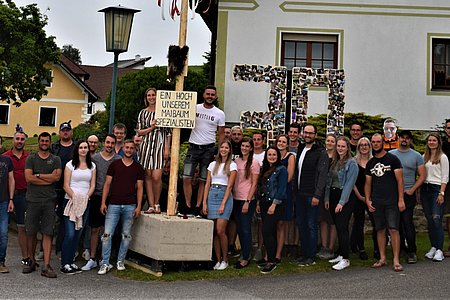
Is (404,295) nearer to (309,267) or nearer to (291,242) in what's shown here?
(309,267)

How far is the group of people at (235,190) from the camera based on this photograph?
8.38 m

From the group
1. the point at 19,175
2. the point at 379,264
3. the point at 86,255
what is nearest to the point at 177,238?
the point at 86,255

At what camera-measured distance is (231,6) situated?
631 inches

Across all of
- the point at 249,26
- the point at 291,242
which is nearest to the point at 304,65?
the point at 249,26

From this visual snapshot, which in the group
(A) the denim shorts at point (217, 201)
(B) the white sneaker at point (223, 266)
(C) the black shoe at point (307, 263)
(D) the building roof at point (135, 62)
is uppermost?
(D) the building roof at point (135, 62)

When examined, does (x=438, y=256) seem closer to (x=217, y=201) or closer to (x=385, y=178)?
(x=385, y=178)

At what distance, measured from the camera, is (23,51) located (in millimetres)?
33688

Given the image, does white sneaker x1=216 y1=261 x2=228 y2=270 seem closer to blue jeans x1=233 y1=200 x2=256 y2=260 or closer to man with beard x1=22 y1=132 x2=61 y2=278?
blue jeans x1=233 y1=200 x2=256 y2=260

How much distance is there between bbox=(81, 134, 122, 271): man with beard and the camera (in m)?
8.67

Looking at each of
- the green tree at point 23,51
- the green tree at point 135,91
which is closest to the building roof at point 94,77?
the green tree at point 23,51

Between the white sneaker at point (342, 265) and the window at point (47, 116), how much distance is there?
153 feet

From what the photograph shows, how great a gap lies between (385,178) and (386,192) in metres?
0.21

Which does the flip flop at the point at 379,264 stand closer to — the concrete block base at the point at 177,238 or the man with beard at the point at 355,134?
the man with beard at the point at 355,134

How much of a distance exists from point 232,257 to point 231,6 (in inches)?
341
